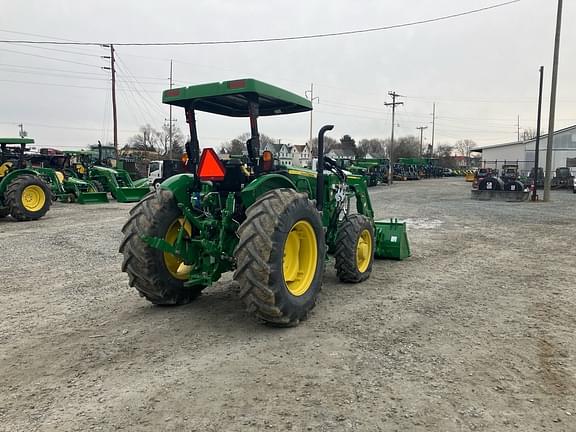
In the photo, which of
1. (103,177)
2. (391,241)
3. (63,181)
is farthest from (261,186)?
(103,177)

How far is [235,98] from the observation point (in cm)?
502

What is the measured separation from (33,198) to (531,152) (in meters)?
45.3

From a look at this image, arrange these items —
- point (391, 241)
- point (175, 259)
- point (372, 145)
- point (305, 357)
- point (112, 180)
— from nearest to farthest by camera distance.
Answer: point (305, 357) < point (175, 259) < point (391, 241) < point (112, 180) < point (372, 145)

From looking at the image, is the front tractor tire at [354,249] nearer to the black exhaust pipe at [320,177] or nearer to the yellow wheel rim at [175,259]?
the black exhaust pipe at [320,177]

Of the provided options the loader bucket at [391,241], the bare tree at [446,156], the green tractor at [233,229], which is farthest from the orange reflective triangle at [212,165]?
the bare tree at [446,156]

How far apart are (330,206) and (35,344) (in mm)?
3838

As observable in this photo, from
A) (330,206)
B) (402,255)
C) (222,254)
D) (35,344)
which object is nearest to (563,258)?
(402,255)

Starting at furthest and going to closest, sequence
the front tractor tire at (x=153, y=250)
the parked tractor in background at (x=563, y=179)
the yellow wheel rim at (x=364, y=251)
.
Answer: the parked tractor in background at (x=563, y=179), the yellow wheel rim at (x=364, y=251), the front tractor tire at (x=153, y=250)

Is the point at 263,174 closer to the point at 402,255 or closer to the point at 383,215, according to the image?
the point at 402,255

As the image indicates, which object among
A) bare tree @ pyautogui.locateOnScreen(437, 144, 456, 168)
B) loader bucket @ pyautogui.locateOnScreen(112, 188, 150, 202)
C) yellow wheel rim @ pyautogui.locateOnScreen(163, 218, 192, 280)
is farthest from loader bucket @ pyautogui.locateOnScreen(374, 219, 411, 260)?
bare tree @ pyautogui.locateOnScreen(437, 144, 456, 168)

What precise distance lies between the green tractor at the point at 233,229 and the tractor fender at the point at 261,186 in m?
0.01

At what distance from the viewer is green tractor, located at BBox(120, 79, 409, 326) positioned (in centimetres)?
414

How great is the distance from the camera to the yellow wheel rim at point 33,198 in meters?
13.0

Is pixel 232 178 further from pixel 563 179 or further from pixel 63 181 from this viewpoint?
pixel 563 179
